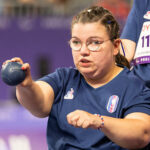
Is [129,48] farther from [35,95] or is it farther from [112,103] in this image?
[35,95]

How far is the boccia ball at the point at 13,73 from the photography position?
1.30m

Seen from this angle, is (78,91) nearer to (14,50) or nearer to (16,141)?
(16,141)

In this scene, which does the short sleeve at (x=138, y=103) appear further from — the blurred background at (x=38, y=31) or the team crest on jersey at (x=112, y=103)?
the blurred background at (x=38, y=31)

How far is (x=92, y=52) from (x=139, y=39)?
0.41 metres

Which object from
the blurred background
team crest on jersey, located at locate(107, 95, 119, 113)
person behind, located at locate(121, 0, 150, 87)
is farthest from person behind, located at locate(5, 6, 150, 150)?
the blurred background

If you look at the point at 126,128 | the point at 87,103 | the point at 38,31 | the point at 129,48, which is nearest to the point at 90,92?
the point at 87,103

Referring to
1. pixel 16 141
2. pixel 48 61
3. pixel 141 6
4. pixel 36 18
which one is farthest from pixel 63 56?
pixel 141 6

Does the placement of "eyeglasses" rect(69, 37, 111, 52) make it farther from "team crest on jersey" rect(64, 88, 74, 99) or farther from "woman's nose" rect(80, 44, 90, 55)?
"team crest on jersey" rect(64, 88, 74, 99)

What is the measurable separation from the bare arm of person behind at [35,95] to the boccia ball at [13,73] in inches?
0.9

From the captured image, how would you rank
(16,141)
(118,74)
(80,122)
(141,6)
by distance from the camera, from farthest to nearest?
(16,141), (141,6), (118,74), (80,122)

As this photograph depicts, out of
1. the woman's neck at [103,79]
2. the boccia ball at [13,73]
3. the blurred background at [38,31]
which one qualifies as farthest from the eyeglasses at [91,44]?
the blurred background at [38,31]

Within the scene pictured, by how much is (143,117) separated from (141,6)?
0.64 meters

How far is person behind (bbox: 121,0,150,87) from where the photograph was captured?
5.54ft

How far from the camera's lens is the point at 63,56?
609 cm
